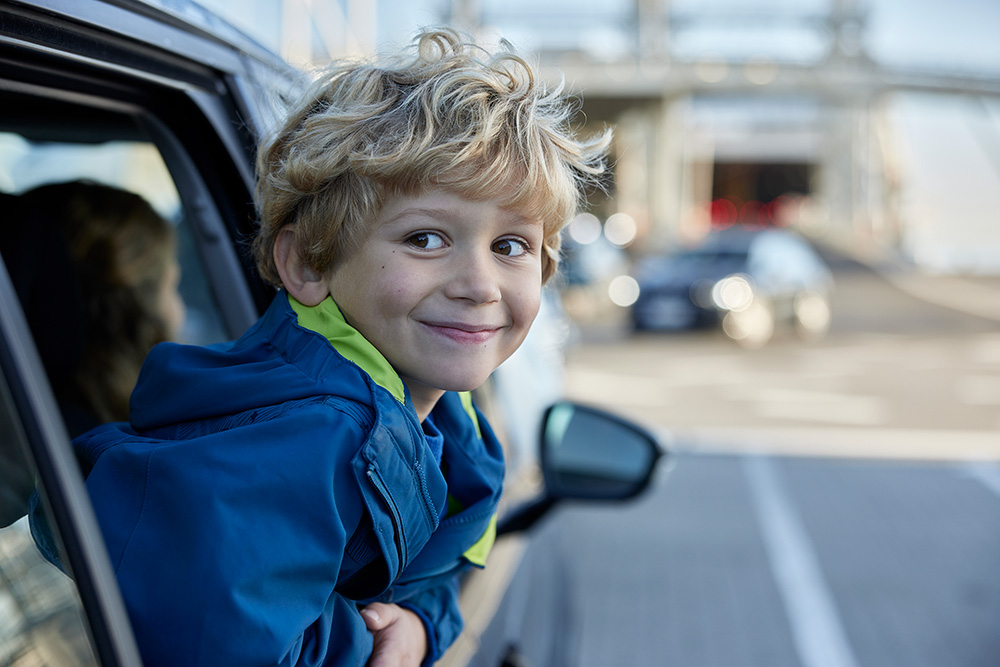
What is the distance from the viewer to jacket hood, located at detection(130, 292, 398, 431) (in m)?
1.09

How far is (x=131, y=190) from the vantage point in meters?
2.31

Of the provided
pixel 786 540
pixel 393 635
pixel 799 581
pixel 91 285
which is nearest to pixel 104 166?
pixel 91 285

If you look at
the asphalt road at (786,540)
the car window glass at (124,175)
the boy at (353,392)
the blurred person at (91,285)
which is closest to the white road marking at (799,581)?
the asphalt road at (786,540)

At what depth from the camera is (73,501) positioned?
870mm

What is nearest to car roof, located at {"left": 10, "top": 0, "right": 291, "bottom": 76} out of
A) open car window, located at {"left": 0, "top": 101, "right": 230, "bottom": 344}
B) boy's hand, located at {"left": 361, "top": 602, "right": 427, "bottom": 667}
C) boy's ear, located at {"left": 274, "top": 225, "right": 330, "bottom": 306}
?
open car window, located at {"left": 0, "top": 101, "right": 230, "bottom": 344}

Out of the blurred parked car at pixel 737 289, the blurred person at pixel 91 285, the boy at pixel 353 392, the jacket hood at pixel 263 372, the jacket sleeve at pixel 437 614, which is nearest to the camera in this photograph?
the boy at pixel 353 392

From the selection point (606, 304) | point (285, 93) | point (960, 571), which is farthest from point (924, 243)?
point (285, 93)

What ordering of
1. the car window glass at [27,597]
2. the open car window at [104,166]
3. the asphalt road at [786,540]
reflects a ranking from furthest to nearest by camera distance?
the asphalt road at [786,540] < the open car window at [104,166] < the car window glass at [27,597]

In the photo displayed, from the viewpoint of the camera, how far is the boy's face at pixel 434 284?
1.15m

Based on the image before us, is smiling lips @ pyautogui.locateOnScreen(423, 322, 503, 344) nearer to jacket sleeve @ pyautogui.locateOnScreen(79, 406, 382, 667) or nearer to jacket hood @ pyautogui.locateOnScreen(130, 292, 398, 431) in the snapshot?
jacket hood @ pyautogui.locateOnScreen(130, 292, 398, 431)

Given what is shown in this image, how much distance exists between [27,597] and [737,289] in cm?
1398

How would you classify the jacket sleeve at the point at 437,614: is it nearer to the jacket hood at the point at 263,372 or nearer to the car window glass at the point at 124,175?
the jacket hood at the point at 263,372

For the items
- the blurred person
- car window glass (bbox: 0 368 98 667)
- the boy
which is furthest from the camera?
the blurred person

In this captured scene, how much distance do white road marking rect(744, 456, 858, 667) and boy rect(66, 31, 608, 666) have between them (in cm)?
316
